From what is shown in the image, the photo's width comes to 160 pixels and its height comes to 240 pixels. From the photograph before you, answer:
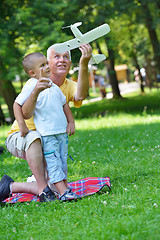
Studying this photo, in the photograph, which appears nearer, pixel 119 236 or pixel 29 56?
pixel 119 236

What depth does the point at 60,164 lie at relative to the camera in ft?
12.6

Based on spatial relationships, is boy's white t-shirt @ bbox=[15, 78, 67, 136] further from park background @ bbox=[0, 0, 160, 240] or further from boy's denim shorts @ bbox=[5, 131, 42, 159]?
park background @ bbox=[0, 0, 160, 240]

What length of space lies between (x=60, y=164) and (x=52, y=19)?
7.20m

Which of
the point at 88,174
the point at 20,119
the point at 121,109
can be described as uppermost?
the point at 20,119

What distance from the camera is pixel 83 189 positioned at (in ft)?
13.1

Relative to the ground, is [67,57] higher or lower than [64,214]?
higher

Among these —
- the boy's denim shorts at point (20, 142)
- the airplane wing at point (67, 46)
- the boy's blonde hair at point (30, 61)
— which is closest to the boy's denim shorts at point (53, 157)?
the boy's denim shorts at point (20, 142)

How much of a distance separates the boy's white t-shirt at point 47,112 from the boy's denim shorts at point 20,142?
0.10 metres

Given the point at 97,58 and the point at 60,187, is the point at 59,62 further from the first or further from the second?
the point at 60,187

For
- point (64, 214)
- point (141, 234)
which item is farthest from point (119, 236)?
point (64, 214)

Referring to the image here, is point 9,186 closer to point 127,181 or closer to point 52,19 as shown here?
point 127,181

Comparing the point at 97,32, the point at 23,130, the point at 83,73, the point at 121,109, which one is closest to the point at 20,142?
the point at 23,130

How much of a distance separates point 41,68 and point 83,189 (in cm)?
140

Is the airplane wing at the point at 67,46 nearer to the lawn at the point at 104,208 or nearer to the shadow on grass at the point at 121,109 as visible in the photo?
the lawn at the point at 104,208
